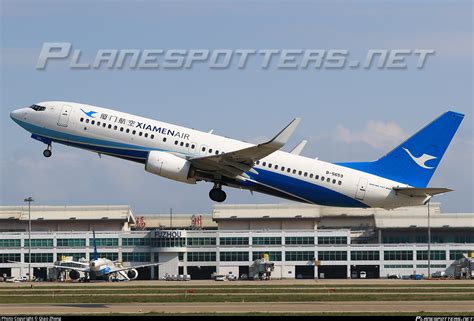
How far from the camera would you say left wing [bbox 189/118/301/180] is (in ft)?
255

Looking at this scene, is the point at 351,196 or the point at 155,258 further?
the point at 155,258

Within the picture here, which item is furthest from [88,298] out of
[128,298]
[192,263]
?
[192,263]

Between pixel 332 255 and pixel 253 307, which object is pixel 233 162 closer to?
pixel 253 307

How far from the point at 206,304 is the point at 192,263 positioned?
82.7m

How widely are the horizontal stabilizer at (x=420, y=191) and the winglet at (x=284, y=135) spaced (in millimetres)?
11888

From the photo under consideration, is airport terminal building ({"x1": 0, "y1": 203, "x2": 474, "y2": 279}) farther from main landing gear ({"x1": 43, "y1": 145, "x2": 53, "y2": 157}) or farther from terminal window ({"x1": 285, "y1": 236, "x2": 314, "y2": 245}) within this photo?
main landing gear ({"x1": 43, "y1": 145, "x2": 53, "y2": 157})

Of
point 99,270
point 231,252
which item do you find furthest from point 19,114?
point 231,252

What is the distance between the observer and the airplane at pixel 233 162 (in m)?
82.4

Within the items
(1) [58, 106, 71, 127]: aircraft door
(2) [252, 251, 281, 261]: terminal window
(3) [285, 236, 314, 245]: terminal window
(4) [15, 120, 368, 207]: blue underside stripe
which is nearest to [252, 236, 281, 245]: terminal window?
(3) [285, 236, 314, 245]: terminal window

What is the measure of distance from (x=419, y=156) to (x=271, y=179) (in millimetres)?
13299

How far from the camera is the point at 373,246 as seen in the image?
537 ft

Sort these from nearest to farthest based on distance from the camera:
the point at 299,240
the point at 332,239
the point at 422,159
Answer: the point at 422,159 → the point at 299,240 → the point at 332,239

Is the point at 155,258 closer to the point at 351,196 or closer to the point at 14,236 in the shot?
the point at 14,236

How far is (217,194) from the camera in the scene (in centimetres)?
8575
